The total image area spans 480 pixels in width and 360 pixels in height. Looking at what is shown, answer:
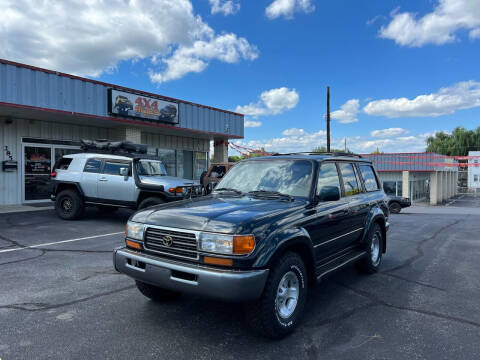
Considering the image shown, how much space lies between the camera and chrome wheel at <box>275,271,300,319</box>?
331 centimetres

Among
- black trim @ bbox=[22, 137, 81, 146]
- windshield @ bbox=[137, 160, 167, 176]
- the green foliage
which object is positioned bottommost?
windshield @ bbox=[137, 160, 167, 176]

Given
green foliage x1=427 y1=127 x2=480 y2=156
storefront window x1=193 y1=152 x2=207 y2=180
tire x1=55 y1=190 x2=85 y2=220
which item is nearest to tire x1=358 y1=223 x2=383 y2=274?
tire x1=55 y1=190 x2=85 y2=220

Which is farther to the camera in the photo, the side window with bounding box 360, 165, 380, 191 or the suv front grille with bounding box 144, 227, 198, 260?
the side window with bounding box 360, 165, 380, 191

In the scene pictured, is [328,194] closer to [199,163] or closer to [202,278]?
[202,278]

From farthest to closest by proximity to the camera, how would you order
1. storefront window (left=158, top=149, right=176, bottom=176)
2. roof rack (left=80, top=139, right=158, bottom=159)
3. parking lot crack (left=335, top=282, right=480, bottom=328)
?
storefront window (left=158, top=149, right=176, bottom=176), roof rack (left=80, top=139, right=158, bottom=159), parking lot crack (left=335, top=282, right=480, bottom=328)

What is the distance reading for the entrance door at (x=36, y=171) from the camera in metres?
13.5

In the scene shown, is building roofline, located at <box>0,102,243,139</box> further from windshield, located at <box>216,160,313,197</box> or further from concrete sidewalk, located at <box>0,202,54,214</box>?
windshield, located at <box>216,160,313,197</box>

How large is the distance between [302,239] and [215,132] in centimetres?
1536

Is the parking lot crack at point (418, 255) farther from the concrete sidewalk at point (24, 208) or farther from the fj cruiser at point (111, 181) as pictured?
the concrete sidewalk at point (24, 208)

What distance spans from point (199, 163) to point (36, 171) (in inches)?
359

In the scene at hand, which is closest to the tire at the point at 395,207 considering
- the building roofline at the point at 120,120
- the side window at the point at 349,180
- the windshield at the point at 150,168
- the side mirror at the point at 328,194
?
the building roofline at the point at 120,120

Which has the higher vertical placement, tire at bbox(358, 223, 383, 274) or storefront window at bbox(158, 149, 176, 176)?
storefront window at bbox(158, 149, 176, 176)

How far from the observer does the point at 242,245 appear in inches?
118

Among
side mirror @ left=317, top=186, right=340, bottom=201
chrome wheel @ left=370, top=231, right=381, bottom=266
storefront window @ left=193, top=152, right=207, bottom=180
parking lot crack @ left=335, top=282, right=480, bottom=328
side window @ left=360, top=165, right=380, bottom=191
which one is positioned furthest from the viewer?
storefront window @ left=193, top=152, right=207, bottom=180
